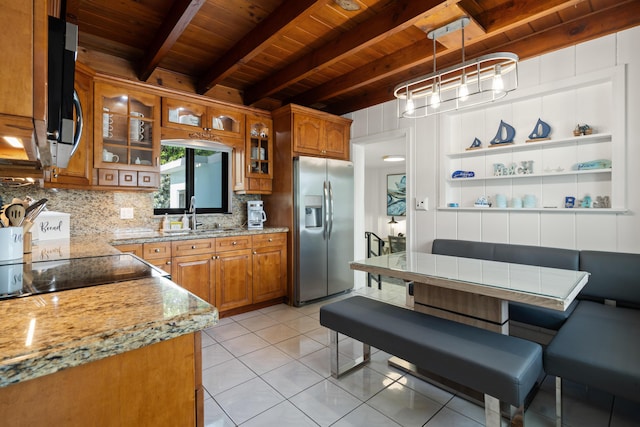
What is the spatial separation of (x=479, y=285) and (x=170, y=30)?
8.85 feet

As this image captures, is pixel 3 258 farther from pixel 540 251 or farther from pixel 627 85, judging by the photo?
pixel 627 85

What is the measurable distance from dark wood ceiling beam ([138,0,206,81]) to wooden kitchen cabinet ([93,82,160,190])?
31cm

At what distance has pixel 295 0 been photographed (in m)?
2.15

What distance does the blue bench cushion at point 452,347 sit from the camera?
1390 millimetres

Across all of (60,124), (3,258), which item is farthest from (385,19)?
(3,258)

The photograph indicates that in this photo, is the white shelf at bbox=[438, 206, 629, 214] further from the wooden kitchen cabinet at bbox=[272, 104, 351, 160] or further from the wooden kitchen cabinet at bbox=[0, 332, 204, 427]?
the wooden kitchen cabinet at bbox=[0, 332, 204, 427]

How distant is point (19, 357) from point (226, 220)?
11.1ft

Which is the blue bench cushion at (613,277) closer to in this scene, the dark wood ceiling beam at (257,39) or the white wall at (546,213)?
the white wall at (546,213)

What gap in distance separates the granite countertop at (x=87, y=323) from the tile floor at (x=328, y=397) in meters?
1.23

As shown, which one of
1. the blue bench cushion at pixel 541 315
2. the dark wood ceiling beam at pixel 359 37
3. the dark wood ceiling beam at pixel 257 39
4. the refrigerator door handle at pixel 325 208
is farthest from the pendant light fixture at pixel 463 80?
the blue bench cushion at pixel 541 315

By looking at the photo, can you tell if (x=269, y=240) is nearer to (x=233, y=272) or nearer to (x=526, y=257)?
(x=233, y=272)

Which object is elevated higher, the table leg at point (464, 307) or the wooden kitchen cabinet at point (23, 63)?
the wooden kitchen cabinet at point (23, 63)

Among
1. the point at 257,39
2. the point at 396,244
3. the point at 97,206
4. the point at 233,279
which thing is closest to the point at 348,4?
the point at 257,39

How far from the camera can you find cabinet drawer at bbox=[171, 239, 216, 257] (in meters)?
2.94
